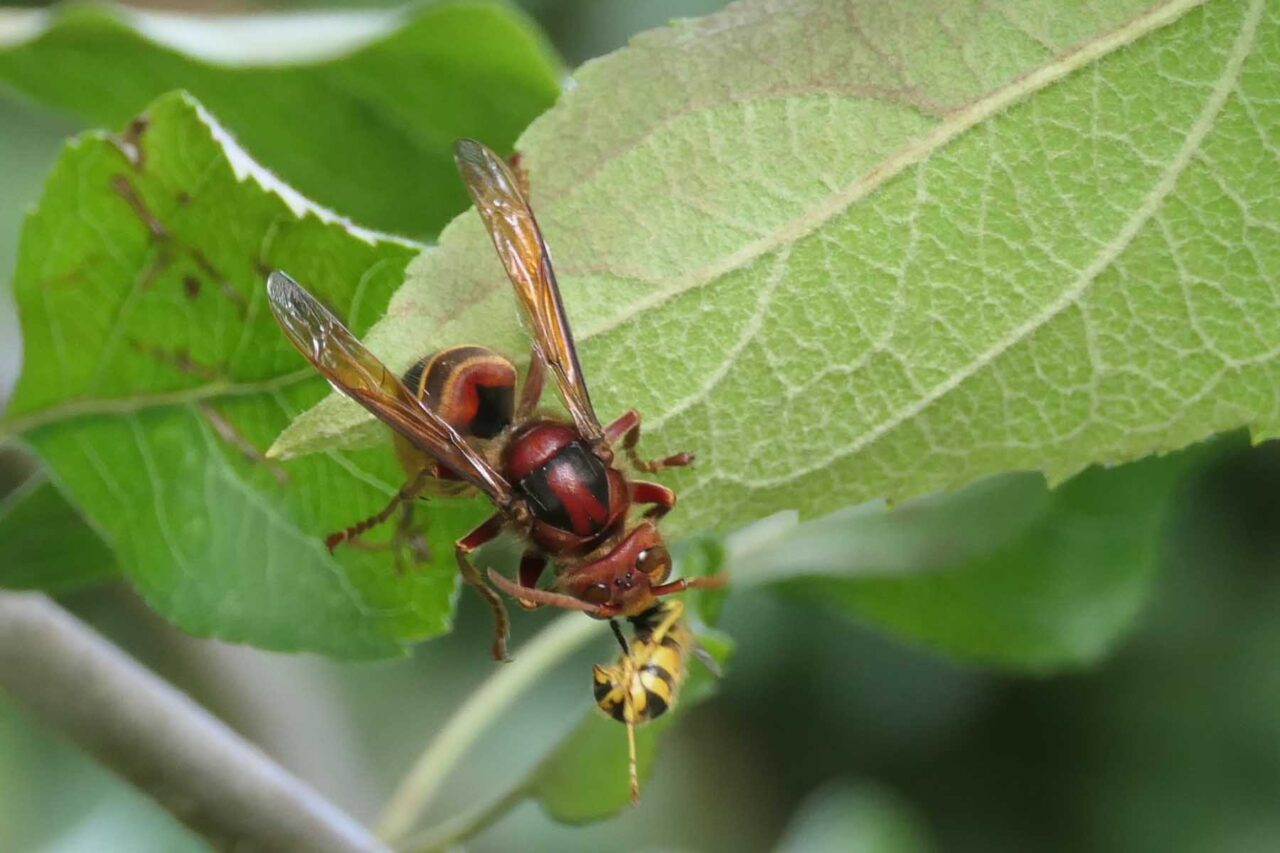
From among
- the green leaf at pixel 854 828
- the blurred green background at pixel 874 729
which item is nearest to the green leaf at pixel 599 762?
the blurred green background at pixel 874 729

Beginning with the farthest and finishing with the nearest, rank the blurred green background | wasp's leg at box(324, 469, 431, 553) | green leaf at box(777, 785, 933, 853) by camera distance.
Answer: the blurred green background → green leaf at box(777, 785, 933, 853) → wasp's leg at box(324, 469, 431, 553)

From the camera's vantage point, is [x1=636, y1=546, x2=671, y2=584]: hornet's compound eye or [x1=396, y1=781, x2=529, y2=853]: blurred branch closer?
[x1=636, y1=546, x2=671, y2=584]: hornet's compound eye

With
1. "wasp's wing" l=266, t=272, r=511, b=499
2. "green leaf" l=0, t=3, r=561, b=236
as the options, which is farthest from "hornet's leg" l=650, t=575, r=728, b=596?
"green leaf" l=0, t=3, r=561, b=236

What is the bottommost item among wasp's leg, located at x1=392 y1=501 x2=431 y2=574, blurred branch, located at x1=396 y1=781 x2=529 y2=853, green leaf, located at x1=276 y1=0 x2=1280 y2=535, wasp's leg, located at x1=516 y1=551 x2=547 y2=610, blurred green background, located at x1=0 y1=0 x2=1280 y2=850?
blurred green background, located at x1=0 y1=0 x2=1280 y2=850

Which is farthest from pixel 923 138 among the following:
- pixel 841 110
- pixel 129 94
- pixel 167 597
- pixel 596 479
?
pixel 129 94

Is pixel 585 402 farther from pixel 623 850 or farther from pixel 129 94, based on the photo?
pixel 623 850

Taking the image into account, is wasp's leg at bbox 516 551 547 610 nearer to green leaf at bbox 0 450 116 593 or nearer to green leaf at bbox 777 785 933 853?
green leaf at bbox 0 450 116 593

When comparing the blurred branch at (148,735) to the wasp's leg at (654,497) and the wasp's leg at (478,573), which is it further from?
the wasp's leg at (654,497)
